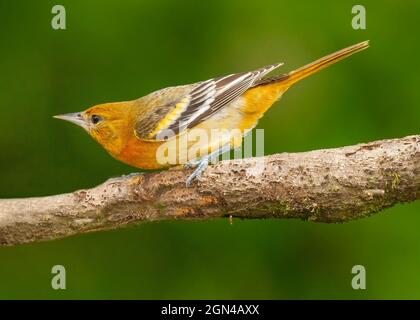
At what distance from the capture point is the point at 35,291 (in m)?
5.90

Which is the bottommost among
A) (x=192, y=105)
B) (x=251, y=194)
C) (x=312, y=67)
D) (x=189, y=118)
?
(x=251, y=194)

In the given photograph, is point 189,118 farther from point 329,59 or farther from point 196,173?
point 329,59

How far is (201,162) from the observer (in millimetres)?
4457

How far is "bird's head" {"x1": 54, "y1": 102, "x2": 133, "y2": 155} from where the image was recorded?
16.6 feet

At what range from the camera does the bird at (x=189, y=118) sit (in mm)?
4773

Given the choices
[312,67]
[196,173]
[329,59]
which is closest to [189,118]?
[196,173]

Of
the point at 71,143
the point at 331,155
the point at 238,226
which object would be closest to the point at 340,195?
the point at 331,155

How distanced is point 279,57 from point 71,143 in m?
2.00

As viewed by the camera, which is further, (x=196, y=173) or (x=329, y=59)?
(x=329, y=59)

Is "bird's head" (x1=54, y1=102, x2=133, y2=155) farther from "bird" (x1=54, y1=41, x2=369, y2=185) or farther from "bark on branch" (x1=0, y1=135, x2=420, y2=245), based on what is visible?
"bark on branch" (x1=0, y1=135, x2=420, y2=245)

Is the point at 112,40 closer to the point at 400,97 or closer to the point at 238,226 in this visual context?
the point at 238,226

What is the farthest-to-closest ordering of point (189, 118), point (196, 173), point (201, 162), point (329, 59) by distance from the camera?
1. point (189, 118)
2. point (329, 59)
3. point (201, 162)
4. point (196, 173)

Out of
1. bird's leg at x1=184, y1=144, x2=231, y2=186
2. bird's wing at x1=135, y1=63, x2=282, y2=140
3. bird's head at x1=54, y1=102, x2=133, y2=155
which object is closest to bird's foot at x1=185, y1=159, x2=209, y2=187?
bird's leg at x1=184, y1=144, x2=231, y2=186

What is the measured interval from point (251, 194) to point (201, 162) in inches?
17.6
